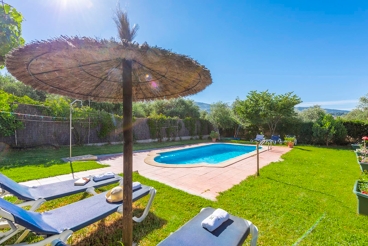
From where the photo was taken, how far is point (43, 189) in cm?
331

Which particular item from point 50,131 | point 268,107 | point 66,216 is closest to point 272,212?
point 66,216

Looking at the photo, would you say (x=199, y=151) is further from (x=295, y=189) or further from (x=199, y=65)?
(x=199, y=65)

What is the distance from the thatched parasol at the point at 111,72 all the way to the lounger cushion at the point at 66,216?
665 millimetres

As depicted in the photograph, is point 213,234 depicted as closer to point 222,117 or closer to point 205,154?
point 205,154

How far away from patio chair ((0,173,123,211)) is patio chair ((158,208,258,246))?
2291mm

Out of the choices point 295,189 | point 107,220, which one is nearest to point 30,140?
point 107,220

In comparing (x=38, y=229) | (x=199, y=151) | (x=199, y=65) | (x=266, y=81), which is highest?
(x=266, y=81)

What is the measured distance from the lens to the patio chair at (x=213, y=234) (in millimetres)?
1958

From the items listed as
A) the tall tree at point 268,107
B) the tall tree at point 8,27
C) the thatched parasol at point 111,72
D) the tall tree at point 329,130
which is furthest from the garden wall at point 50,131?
the tall tree at point 329,130

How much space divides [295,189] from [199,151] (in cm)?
840

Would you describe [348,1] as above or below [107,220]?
above

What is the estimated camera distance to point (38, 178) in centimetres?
502

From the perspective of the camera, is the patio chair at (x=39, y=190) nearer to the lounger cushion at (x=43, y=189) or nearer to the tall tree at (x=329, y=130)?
the lounger cushion at (x=43, y=189)

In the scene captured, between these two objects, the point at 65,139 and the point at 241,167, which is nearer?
the point at 241,167
